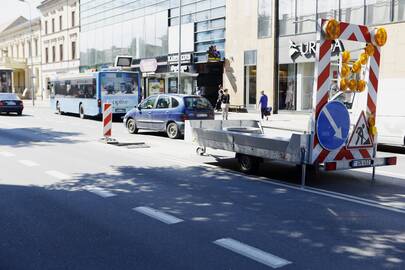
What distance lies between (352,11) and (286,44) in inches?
189

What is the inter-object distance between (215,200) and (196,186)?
1.07 metres

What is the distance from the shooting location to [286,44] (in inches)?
1135

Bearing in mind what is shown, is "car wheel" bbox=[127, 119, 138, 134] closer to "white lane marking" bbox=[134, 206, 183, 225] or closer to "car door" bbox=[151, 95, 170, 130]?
"car door" bbox=[151, 95, 170, 130]

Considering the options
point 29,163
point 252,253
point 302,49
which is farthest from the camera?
point 302,49

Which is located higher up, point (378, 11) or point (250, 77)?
point (378, 11)

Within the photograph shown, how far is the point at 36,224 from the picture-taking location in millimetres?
5840

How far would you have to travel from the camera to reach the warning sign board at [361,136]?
8.38m

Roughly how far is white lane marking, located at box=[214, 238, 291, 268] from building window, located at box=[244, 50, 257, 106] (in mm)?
26559

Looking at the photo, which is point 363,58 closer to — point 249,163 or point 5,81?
point 249,163

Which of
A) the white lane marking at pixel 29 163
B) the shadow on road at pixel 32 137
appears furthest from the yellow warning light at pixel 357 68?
the shadow on road at pixel 32 137

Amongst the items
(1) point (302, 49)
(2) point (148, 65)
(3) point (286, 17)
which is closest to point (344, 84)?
(1) point (302, 49)

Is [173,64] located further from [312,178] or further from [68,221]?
[68,221]

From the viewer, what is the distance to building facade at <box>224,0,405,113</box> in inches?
920

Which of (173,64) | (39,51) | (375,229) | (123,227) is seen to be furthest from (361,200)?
(39,51)
